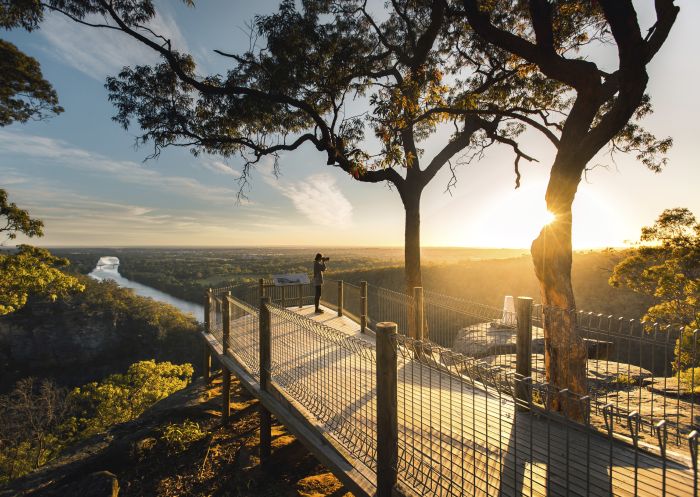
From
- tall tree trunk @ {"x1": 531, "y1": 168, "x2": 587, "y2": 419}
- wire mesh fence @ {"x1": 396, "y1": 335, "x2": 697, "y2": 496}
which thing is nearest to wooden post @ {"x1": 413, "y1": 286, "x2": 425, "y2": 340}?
tall tree trunk @ {"x1": 531, "y1": 168, "x2": 587, "y2": 419}

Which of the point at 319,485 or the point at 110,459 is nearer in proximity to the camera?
the point at 319,485

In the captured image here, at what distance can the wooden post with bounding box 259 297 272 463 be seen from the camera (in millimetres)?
6852

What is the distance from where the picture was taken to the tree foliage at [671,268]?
46.6 feet

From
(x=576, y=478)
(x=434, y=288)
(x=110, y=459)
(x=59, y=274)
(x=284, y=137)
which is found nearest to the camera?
(x=576, y=478)

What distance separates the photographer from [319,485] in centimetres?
664

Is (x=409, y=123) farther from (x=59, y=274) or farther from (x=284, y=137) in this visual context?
(x=59, y=274)

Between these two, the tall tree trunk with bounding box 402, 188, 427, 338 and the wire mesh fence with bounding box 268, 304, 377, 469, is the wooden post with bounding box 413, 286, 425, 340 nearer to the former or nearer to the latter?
the tall tree trunk with bounding box 402, 188, 427, 338

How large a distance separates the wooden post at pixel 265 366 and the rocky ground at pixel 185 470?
30cm

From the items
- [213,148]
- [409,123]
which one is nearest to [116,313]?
[213,148]

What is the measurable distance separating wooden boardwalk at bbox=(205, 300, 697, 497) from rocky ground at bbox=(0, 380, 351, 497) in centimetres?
160

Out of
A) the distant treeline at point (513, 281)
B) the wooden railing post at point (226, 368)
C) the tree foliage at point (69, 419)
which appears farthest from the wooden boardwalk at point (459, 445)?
the distant treeline at point (513, 281)

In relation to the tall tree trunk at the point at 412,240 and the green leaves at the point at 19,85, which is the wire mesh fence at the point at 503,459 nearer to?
the tall tree trunk at the point at 412,240

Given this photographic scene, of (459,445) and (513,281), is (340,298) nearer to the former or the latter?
(459,445)

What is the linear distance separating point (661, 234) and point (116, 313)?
6869cm
